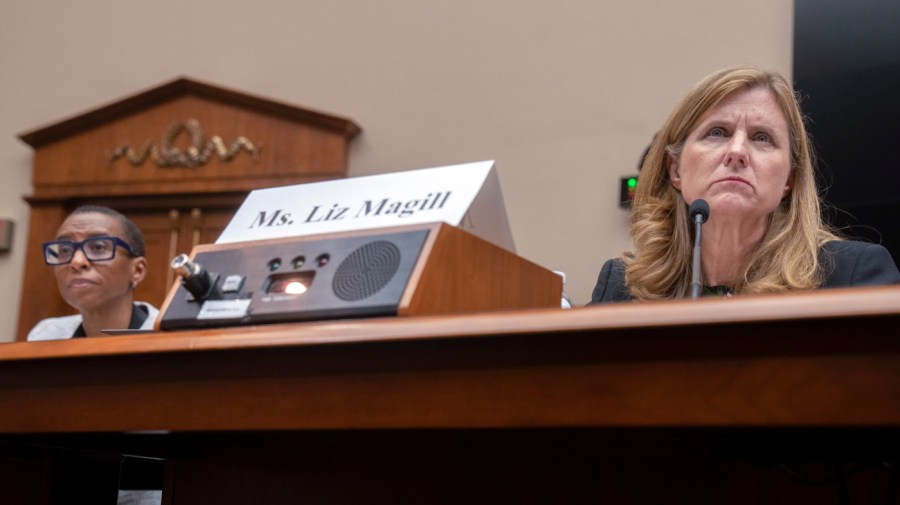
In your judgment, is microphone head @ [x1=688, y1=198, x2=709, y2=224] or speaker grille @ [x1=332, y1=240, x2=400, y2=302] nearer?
speaker grille @ [x1=332, y1=240, x2=400, y2=302]

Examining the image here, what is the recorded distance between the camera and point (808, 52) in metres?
3.37

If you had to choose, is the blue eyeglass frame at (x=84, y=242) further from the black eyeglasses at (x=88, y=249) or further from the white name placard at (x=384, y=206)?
the white name placard at (x=384, y=206)

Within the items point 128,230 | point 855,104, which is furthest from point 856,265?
point 128,230

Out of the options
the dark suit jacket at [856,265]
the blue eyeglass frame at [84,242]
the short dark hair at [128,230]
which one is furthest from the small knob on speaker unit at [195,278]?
the short dark hair at [128,230]

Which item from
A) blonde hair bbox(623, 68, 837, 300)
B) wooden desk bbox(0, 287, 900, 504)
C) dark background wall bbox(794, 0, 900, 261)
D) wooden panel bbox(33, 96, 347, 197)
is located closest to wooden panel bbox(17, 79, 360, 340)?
wooden panel bbox(33, 96, 347, 197)

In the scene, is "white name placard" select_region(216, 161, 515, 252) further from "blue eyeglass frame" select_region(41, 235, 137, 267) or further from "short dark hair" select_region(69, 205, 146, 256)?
"short dark hair" select_region(69, 205, 146, 256)

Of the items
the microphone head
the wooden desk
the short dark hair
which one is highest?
the short dark hair

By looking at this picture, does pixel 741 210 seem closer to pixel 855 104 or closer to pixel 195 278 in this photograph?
pixel 195 278

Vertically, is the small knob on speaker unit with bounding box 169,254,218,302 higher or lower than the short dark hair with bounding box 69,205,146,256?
lower

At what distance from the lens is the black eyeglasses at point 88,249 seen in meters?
2.73

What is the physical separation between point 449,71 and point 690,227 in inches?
93.2

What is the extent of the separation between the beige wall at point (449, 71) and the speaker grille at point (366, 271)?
2572mm

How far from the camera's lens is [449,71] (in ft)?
13.2

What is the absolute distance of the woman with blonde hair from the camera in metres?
1.62
